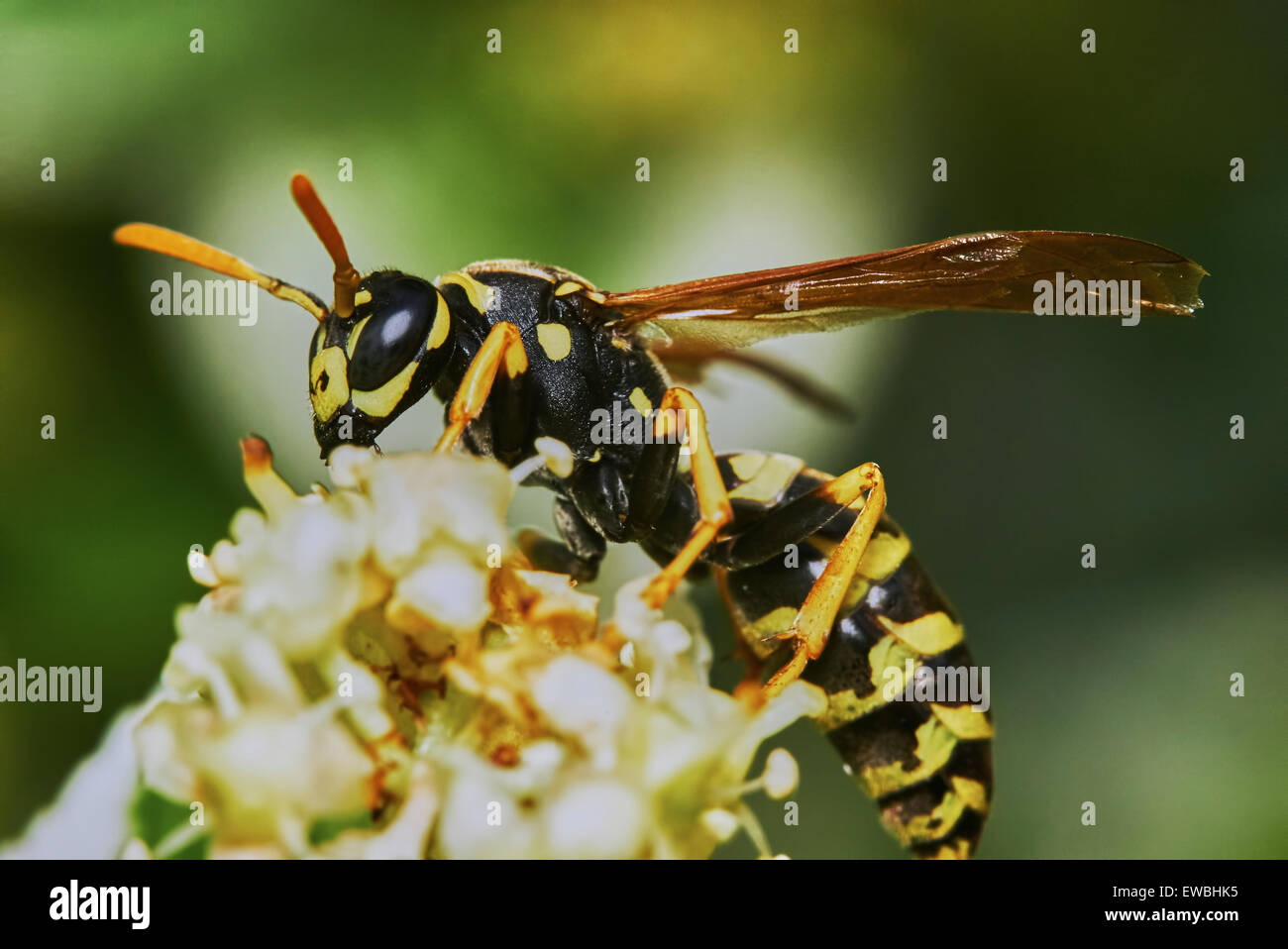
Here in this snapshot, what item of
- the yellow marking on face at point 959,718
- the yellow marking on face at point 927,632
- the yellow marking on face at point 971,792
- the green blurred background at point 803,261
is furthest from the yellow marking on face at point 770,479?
the green blurred background at point 803,261

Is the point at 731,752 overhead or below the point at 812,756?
overhead

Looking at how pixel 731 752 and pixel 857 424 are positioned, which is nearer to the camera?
pixel 731 752

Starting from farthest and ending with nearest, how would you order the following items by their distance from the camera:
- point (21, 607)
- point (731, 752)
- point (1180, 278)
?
point (21, 607)
point (1180, 278)
point (731, 752)

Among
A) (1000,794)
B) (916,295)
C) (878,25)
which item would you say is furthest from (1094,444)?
(916,295)

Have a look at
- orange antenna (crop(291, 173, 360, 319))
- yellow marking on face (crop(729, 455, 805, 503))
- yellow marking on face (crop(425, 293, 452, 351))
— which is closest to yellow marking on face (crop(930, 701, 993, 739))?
yellow marking on face (crop(729, 455, 805, 503))

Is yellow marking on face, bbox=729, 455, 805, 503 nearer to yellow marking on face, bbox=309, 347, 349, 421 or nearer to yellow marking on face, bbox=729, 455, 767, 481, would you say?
yellow marking on face, bbox=729, 455, 767, 481

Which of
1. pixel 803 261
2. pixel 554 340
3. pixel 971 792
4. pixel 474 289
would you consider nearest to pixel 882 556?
pixel 971 792
